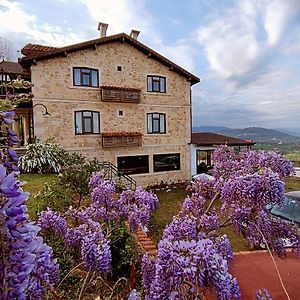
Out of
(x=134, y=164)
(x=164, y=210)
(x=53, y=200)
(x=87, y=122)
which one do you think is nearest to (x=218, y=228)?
(x=53, y=200)

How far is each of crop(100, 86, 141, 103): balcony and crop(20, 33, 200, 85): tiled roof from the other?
239cm

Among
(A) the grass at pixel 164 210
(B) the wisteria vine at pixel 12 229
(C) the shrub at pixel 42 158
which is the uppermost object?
(B) the wisteria vine at pixel 12 229

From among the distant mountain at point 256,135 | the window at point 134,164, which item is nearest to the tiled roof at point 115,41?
the window at point 134,164

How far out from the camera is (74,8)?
28.7 ft

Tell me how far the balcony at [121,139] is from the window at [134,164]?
3.09 ft

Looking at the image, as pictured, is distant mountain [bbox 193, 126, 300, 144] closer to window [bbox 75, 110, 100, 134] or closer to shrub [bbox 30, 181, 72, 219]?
window [bbox 75, 110, 100, 134]

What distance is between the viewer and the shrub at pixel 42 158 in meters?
13.5

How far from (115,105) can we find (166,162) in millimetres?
5045

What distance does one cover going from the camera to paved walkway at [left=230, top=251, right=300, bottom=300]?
476cm

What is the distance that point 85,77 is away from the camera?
15.8 metres

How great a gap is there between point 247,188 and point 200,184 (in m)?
0.97

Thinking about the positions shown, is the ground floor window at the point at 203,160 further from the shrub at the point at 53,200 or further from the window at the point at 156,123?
the shrub at the point at 53,200

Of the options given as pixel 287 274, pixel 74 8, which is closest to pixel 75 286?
pixel 287 274

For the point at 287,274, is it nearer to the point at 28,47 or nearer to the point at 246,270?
the point at 246,270
